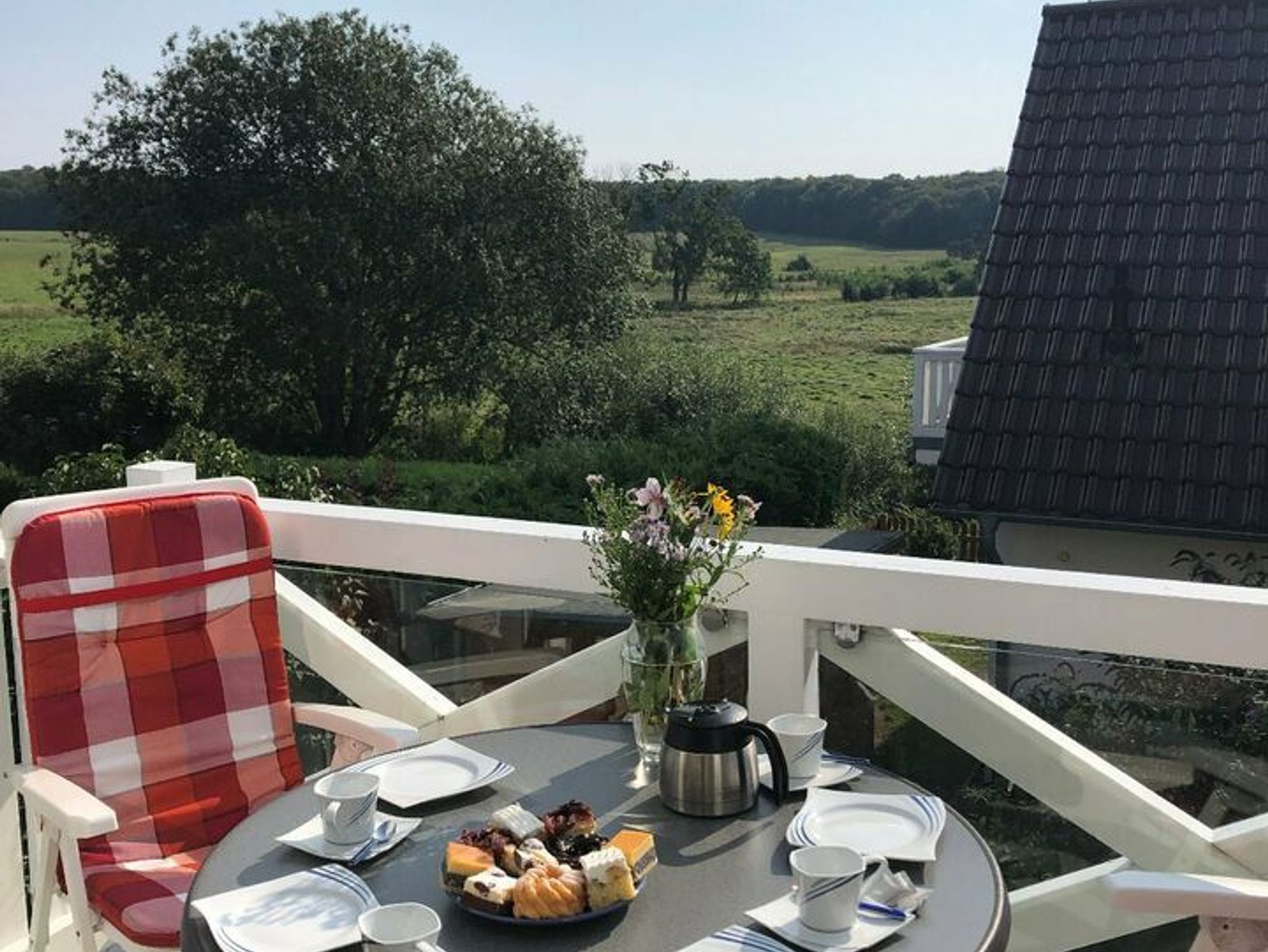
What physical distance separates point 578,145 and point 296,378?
4447 millimetres

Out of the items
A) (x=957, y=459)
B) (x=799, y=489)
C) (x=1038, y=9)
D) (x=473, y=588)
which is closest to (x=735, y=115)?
(x=799, y=489)

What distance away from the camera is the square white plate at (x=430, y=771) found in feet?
5.77

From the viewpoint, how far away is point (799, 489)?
11.2 m

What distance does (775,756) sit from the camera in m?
1.68

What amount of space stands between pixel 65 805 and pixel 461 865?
76cm

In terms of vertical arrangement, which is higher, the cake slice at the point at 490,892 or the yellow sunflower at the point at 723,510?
the yellow sunflower at the point at 723,510

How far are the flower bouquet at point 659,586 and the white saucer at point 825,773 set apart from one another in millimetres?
129

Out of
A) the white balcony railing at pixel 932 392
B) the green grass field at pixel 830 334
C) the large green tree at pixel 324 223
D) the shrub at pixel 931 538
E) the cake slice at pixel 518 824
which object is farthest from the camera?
the green grass field at pixel 830 334

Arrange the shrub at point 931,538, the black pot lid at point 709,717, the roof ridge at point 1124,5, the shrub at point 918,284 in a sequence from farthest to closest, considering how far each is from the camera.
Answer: the shrub at point 918,284
the shrub at point 931,538
the roof ridge at point 1124,5
the black pot lid at point 709,717

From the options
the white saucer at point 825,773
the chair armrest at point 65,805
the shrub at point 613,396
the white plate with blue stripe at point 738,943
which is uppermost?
the white saucer at point 825,773

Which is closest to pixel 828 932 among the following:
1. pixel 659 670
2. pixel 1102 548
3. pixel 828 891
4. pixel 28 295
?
pixel 828 891

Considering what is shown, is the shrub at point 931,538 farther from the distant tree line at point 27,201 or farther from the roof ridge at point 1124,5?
the distant tree line at point 27,201

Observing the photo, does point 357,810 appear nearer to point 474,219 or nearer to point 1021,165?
point 1021,165

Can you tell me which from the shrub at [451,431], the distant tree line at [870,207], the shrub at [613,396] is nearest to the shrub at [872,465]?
the shrub at [613,396]
